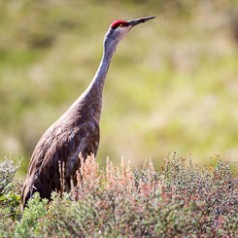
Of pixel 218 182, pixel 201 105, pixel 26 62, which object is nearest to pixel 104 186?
pixel 218 182

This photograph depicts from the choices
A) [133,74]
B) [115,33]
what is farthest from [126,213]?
[133,74]

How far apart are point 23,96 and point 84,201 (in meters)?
18.8

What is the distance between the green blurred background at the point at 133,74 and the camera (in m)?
21.2

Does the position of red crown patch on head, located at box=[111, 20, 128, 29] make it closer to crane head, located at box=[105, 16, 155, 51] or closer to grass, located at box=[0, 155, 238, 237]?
crane head, located at box=[105, 16, 155, 51]

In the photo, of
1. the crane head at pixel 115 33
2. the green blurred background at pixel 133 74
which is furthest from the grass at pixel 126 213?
the green blurred background at pixel 133 74

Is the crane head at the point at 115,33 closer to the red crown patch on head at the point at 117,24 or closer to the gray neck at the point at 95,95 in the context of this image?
the red crown patch on head at the point at 117,24

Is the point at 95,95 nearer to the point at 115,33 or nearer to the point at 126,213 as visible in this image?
the point at 115,33

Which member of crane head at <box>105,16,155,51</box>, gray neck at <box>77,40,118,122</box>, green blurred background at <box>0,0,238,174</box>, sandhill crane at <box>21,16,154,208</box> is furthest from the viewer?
green blurred background at <box>0,0,238,174</box>

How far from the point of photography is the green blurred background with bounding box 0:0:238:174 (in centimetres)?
2119

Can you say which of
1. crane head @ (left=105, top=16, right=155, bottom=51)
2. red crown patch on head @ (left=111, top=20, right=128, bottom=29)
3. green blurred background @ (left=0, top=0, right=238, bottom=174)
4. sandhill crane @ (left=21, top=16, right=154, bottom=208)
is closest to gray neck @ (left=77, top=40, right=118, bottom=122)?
sandhill crane @ (left=21, top=16, right=154, bottom=208)

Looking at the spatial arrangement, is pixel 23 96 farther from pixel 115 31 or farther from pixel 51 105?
pixel 115 31

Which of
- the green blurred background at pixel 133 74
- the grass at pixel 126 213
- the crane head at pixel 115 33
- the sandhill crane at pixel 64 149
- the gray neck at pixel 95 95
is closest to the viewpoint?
the grass at pixel 126 213

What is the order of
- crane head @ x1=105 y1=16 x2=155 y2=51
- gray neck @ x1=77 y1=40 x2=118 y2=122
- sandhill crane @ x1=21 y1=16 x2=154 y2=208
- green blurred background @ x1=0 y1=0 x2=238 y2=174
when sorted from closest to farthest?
sandhill crane @ x1=21 y1=16 x2=154 y2=208
gray neck @ x1=77 y1=40 x2=118 y2=122
crane head @ x1=105 y1=16 x2=155 y2=51
green blurred background @ x1=0 y1=0 x2=238 y2=174

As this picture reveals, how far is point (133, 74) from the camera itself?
26.5 m
